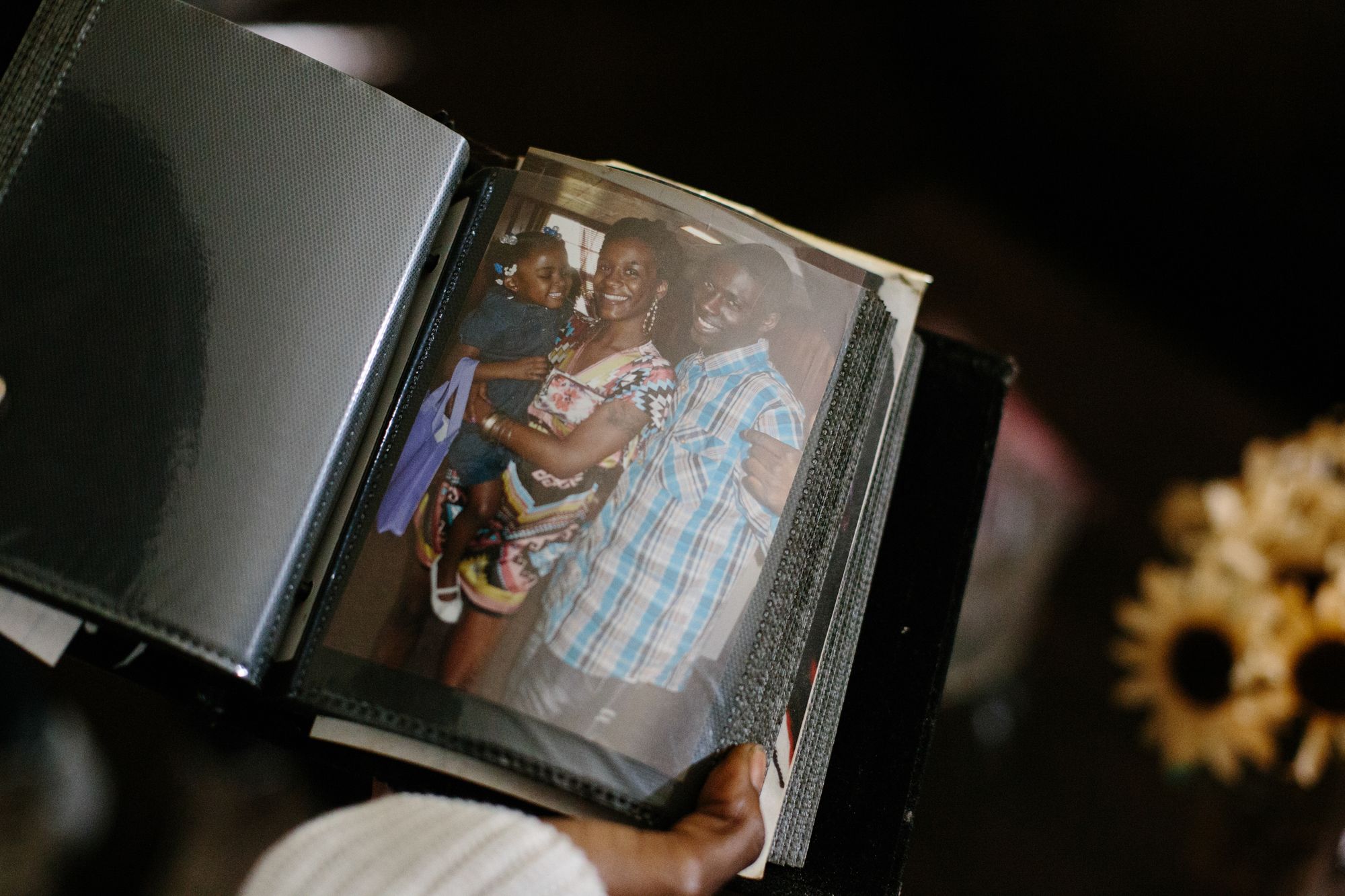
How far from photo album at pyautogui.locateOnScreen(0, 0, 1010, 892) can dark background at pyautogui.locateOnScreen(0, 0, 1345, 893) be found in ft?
1.80

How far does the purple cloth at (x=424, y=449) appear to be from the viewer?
444 millimetres

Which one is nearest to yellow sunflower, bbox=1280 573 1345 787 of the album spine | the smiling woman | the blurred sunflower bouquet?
the blurred sunflower bouquet

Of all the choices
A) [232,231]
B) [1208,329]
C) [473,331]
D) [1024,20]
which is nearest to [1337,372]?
[1208,329]

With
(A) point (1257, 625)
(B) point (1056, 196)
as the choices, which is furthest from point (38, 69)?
(B) point (1056, 196)

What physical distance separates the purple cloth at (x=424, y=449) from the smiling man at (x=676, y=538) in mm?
85

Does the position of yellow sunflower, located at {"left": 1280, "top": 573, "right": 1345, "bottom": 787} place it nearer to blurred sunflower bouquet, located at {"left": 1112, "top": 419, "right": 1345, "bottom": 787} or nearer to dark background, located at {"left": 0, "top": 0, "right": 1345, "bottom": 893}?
blurred sunflower bouquet, located at {"left": 1112, "top": 419, "right": 1345, "bottom": 787}

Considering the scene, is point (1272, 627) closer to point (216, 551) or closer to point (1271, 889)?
point (1271, 889)

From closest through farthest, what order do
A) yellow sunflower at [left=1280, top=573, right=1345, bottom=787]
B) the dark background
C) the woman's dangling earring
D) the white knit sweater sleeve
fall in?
the white knit sweater sleeve, the woman's dangling earring, yellow sunflower at [left=1280, top=573, right=1345, bottom=787], the dark background

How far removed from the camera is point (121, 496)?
0.41m

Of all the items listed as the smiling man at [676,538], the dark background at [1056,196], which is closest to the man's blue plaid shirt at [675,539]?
the smiling man at [676,538]

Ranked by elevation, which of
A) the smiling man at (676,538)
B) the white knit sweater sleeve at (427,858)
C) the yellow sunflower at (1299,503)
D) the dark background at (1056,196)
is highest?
the dark background at (1056,196)

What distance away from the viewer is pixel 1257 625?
25.5 inches

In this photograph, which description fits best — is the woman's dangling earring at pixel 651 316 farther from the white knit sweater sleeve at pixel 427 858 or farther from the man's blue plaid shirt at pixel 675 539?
the white knit sweater sleeve at pixel 427 858

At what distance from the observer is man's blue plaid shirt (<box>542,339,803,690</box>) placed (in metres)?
0.43
